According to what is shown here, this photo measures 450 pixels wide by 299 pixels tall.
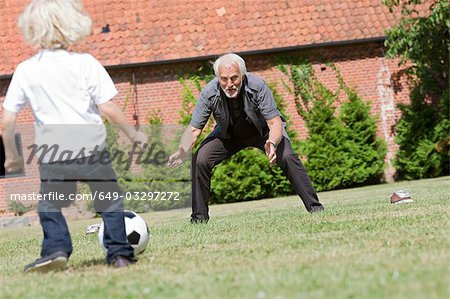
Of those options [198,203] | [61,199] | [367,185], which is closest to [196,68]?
[367,185]

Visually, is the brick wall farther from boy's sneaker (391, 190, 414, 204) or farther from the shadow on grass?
the shadow on grass

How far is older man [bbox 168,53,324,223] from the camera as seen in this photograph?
9578 millimetres

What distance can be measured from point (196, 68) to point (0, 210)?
6393 millimetres

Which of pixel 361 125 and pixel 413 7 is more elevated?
pixel 413 7

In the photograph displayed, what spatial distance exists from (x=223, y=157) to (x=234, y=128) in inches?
16.8

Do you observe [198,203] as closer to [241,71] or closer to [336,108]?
[241,71]

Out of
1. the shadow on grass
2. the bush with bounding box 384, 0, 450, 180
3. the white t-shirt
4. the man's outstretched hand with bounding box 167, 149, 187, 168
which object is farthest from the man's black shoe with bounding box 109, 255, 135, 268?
the bush with bounding box 384, 0, 450, 180

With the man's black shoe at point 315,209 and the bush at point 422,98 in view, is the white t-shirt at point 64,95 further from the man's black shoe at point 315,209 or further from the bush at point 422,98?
the bush at point 422,98

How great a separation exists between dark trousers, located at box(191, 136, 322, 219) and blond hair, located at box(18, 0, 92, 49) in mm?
4293

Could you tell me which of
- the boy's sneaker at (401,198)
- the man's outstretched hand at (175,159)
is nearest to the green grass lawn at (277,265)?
the man's outstretched hand at (175,159)

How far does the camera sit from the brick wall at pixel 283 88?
2366 centimetres

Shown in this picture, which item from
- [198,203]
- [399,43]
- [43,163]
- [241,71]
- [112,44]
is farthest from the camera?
[112,44]

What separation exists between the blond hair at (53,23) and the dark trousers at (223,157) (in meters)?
4.29

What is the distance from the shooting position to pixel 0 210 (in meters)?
23.3
